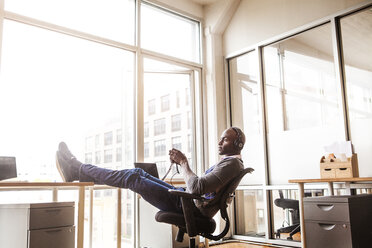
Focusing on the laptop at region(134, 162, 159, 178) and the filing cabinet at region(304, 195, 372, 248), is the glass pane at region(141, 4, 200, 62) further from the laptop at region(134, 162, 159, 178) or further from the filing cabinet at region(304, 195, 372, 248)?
the filing cabinet at region(304, 195, 372, 248)

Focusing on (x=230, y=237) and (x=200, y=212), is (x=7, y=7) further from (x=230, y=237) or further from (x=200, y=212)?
(x=230, y=237)

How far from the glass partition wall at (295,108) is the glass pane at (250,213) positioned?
12 millimetres

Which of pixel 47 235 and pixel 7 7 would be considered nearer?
pixel 47 235

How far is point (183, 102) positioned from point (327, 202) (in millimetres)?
2449

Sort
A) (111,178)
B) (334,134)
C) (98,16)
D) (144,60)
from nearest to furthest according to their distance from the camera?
(111,178)
(334,134)
(98,16)
(144,60)

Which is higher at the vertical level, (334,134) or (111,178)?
(334,134)

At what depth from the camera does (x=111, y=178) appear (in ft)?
9.20

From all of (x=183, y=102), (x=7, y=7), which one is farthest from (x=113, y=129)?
(x=7, y=7)

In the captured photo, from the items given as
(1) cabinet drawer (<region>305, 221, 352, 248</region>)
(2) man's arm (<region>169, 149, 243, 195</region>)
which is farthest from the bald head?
(1) cabinet drawer (<region>305, 221, 352, 248</region>)

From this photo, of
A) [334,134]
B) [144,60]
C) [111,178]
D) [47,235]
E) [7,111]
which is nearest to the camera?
[47,235]

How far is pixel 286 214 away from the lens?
4098 mm

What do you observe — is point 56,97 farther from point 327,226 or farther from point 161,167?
point 327,226

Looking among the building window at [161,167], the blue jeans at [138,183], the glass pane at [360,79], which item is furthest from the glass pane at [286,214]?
the blue jeans at [138,183]

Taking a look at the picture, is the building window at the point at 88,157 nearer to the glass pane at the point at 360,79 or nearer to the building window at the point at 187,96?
the building window at the point at 187,96
